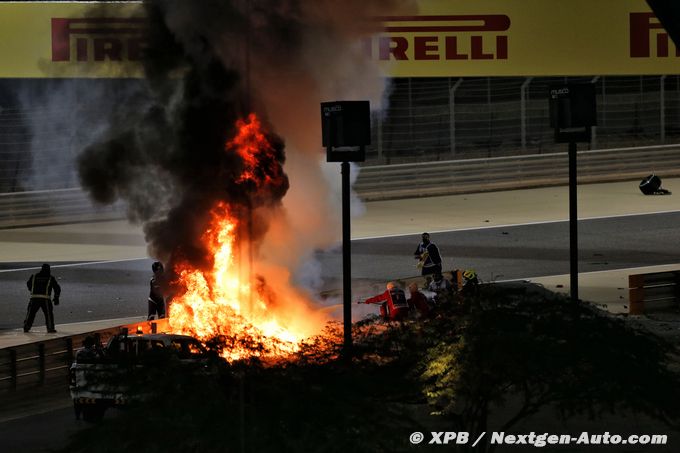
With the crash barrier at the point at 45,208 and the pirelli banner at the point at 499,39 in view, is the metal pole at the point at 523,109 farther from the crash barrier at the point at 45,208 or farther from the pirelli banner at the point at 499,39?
the crash barrier at the point at 45,208

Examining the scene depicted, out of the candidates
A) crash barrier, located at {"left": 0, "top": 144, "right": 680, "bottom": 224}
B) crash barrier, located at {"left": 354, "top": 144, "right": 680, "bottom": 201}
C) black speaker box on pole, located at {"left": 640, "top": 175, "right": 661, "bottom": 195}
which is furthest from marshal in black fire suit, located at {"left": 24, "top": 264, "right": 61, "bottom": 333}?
black speaker box on pole, located at {"left": 640, "top": 175, "right": 661, "bottom": 195}

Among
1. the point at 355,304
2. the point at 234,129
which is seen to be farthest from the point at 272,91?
the point at 355,304

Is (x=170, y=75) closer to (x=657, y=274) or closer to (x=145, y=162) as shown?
(x=145, y=162)

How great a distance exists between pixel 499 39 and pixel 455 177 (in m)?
7.27

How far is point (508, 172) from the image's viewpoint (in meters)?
38.0

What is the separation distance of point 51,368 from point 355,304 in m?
6.70

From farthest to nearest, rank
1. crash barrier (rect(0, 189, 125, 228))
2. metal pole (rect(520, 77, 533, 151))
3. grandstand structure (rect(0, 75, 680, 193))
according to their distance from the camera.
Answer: metal pole (rect(520, 77, 533, 151))
grandstand structure (rect(0, 75, 680, 193))
crash barrier (rect(0, 189, 125, 228))

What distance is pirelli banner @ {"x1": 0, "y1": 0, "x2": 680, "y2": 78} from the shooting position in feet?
96.1

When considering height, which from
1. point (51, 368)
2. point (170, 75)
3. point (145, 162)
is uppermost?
point (170, 75)

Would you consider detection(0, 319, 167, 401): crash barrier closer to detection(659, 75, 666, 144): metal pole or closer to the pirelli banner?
the pirelli banner

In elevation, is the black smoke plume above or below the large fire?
above

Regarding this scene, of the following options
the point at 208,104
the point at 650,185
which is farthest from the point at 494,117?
the point at 208,104

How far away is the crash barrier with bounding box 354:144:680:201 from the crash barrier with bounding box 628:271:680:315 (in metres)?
13.4

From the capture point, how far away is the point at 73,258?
96.2 ft
